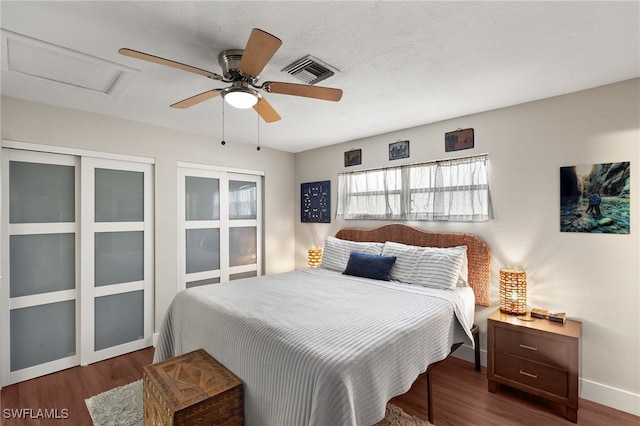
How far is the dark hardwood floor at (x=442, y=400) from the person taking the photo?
2.15m

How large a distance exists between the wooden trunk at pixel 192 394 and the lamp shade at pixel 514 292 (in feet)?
7.48

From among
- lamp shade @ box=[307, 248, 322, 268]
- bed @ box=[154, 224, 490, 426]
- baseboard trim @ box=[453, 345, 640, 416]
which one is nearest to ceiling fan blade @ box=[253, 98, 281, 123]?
bed @ box=[154, 224, 490, 426]

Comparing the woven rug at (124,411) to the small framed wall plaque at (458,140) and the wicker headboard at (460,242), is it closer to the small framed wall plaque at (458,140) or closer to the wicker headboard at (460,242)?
the wicker headboard at (460,242)

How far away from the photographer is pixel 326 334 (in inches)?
68.3

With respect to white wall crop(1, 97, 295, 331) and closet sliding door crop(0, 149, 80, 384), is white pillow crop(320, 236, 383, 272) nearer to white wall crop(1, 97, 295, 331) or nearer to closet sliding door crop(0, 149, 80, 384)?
white wall crop(1, 97, 295, 331)

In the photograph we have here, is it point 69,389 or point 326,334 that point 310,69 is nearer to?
point 326,334

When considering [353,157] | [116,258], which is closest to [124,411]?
[116,258]

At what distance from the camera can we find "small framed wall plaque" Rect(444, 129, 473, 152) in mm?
3070

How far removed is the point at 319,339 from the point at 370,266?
61.5 inches

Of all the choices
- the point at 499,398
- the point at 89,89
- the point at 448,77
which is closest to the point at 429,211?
the point at 448,77

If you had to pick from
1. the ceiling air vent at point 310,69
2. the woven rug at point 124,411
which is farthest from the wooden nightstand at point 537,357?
the ceiling air vent at point 310,69

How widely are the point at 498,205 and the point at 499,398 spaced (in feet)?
5.38

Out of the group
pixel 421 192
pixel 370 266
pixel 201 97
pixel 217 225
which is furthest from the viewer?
pixel 217 225

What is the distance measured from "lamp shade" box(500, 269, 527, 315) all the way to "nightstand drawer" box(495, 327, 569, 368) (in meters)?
0.26
